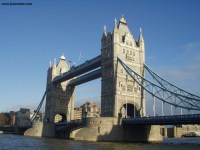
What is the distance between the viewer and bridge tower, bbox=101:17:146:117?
252ft

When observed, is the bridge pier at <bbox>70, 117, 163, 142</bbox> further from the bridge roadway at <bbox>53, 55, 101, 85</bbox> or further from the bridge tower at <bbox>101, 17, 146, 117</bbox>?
the bridge roadway at <bbox>53, 55, 101, 85</bbox>

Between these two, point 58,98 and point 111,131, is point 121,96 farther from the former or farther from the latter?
point 58,98

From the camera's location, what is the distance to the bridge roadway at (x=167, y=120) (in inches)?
2179

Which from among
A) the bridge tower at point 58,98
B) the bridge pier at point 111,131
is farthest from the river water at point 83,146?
the bridge tower at point 58,98

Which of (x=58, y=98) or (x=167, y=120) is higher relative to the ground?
(x=58, y=98)

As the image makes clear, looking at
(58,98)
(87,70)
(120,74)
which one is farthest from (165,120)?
(58,98)

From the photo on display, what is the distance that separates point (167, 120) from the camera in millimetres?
60594

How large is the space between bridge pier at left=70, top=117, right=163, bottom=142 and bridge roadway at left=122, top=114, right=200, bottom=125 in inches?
94.0

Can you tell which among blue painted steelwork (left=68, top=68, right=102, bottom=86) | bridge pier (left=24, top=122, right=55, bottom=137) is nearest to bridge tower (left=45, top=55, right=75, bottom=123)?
blue painted steelwork (left=68, top=68, right=102, bottom=86)

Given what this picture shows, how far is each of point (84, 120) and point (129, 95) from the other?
13286 mm

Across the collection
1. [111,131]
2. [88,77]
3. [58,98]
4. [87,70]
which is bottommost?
[111,131]

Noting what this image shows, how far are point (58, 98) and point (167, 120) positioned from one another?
59.4 metres

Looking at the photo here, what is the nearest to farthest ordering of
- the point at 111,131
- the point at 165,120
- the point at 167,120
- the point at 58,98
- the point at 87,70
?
the point at 167,120, the point at 165,120, the point at 111,131, the point at 87,70, the point at 58,98

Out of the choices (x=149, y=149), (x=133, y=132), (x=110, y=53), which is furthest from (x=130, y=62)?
(x=149, y=149)
